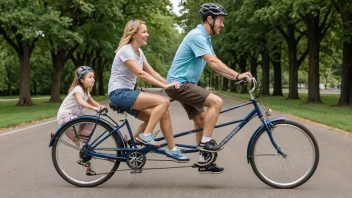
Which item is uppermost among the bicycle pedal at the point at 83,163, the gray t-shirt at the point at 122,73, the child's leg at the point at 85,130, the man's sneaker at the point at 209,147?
the gray t-shirt at the point at 122,73

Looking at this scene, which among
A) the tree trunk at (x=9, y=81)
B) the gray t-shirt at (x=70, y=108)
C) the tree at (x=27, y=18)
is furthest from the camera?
the tree trunk at (x=9, y=81)

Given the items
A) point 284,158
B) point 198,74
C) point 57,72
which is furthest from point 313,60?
point 198,74

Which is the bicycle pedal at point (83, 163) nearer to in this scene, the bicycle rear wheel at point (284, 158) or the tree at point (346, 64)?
the bicycle rear wheel at point (284, 158)

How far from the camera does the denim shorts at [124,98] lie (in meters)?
5.06

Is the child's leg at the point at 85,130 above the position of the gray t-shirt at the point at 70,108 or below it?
below

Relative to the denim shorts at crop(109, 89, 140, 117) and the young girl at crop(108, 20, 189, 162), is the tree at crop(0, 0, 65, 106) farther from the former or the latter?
the denim shorts at crop(109, 89, 140, 117)

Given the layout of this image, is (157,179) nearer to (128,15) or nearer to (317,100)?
(317,100)

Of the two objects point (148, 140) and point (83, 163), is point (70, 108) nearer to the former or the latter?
point (83, 163)

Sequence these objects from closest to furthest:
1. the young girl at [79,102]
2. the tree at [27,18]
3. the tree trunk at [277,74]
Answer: the young girl at [79,102]
the tree at [27,18]
the tree trunk at [277,74]

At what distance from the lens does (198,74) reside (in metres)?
5.28

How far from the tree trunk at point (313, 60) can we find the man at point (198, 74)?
2184cm

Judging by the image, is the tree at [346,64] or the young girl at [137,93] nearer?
the young girl at [137,93]

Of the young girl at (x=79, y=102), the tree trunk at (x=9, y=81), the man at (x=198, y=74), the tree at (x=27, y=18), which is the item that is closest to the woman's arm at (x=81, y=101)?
the young girl at (x=79, y=102)

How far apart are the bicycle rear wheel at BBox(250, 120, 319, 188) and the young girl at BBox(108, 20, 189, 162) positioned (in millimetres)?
853
